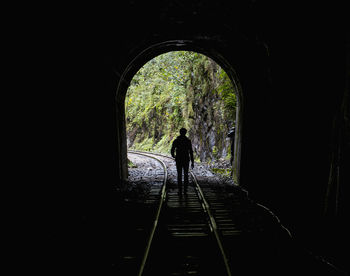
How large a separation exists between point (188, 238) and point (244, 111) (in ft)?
17.9

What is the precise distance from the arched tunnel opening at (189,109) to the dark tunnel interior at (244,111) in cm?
258

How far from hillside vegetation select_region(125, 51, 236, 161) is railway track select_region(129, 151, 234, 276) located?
25.0 feet

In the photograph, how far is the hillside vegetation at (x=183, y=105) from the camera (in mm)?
14000

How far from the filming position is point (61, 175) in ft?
14.8

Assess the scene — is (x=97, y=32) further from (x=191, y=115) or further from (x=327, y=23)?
(x=191, y=115)

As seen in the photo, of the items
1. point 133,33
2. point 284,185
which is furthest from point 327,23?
point 133,33

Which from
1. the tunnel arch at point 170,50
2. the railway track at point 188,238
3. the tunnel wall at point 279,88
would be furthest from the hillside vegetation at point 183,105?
the railway track at point 188,238

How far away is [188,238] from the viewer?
4.07m

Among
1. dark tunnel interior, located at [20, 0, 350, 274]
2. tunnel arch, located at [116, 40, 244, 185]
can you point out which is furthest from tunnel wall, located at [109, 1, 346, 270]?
tunnel arch, located at [116, 40, 244, 185]

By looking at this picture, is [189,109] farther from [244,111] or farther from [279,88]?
[279,88]

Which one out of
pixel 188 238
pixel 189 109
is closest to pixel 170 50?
pixel 188 238

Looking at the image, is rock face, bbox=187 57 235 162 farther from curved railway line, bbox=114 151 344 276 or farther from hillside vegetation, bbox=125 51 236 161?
curved railway line, bbox=114 151 344 276

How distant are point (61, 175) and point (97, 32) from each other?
3.52 m

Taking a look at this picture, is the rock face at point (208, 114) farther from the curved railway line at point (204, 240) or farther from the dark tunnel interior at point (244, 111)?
the curved railway line at point (204, 240)
